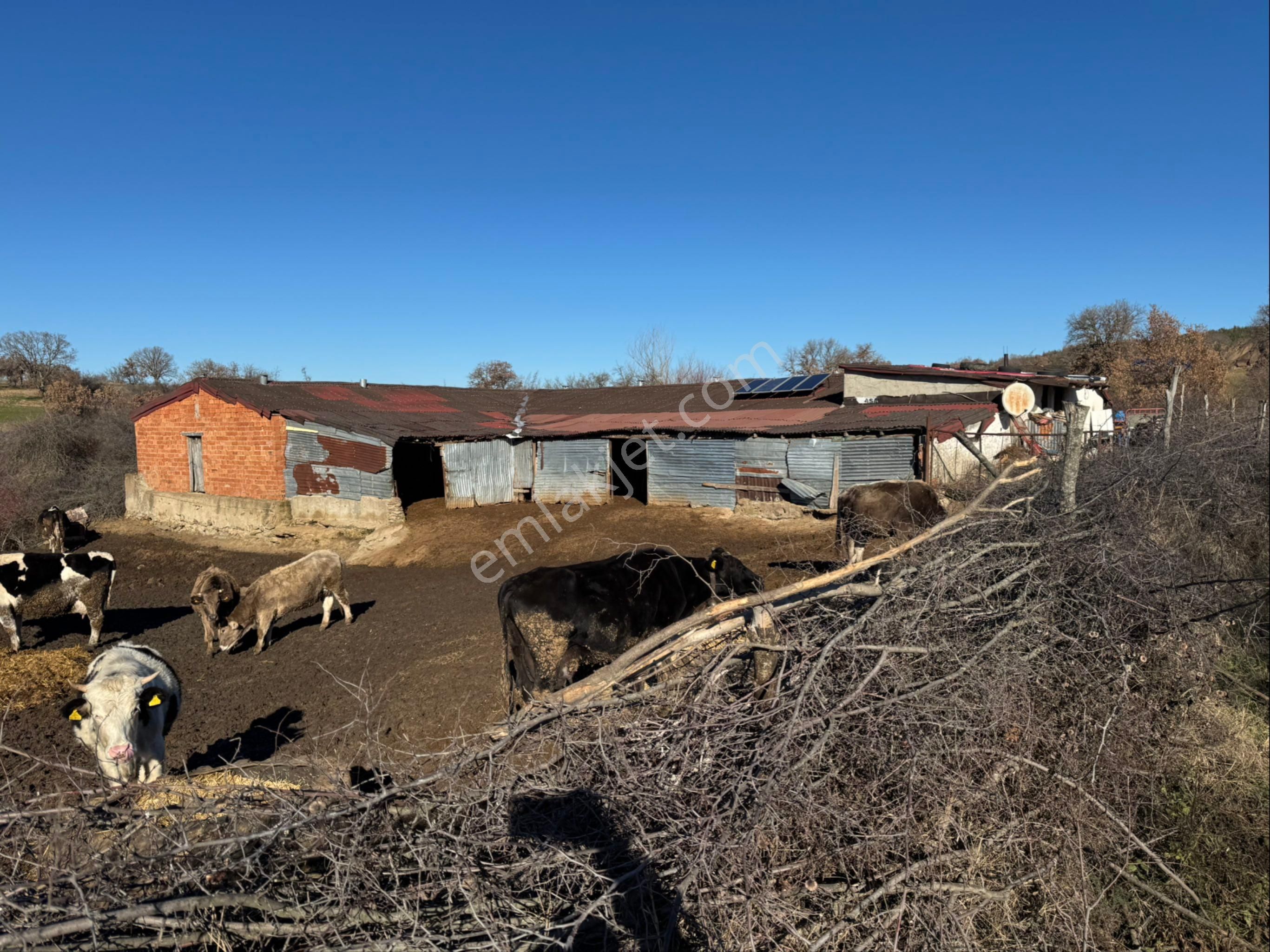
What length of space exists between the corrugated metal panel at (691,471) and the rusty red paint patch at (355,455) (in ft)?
22.3

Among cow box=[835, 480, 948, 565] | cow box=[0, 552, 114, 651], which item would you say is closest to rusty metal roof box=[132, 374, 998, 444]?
cow box=[835, 480, 948, 565]

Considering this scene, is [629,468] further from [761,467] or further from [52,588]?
[52,588]

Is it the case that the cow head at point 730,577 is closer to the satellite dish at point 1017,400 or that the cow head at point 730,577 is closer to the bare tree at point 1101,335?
the satellite dish at point 1017,400

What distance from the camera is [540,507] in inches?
778

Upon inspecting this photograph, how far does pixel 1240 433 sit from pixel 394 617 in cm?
1334


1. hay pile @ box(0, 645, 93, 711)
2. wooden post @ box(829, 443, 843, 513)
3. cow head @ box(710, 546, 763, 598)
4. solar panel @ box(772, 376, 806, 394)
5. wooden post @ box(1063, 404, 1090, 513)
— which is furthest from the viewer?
solar panel @ box(772, 376, 806, 394)

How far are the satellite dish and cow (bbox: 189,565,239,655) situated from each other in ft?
50.5

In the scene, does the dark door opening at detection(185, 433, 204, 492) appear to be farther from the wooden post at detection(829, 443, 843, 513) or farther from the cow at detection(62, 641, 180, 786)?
the wooden post at detection(829, 443, 843, 513)

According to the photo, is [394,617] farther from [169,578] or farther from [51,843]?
[51,843]

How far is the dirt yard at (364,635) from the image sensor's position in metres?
6.80

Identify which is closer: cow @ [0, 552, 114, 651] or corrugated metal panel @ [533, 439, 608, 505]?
cow @ [0, 552, 114, 651]

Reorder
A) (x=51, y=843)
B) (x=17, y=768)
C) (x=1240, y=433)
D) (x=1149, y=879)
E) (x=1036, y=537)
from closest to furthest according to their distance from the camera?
(x=51, y=843), (x=1149, y=879), (x=1036, y=537), (x=17, y=768), (x=1240, y=433)

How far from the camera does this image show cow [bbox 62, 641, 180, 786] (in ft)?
17.6

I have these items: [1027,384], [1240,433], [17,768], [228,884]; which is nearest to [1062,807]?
[228,884]
